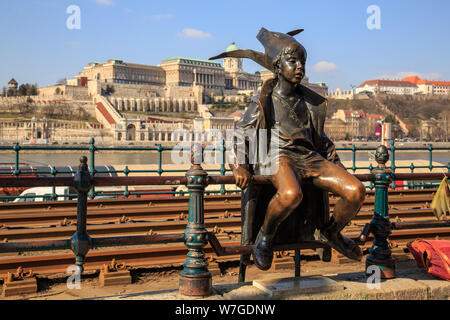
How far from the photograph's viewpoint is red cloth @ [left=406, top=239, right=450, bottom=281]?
398 cm

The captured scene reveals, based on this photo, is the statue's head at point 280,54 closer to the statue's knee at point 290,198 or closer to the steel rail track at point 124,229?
the statue's knee at point 290,198

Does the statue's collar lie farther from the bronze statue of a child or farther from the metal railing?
the metal railing

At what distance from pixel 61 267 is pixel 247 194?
2.29 m

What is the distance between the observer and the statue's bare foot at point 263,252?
12.3 feet

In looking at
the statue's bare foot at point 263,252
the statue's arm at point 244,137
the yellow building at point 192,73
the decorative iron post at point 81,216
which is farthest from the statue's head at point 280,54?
the yellow building at point 192,73

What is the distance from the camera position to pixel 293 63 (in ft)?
12.9

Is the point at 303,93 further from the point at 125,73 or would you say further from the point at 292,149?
the point at 125,73

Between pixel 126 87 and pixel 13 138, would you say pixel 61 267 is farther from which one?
pixel 126 87

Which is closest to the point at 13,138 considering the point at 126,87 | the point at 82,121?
the point at 82,121

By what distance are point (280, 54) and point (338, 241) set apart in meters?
1.42

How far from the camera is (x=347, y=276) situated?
4.05 metres

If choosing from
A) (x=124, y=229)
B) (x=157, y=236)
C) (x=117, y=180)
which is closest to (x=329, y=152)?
(x=157, y=236)

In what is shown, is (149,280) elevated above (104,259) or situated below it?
below
